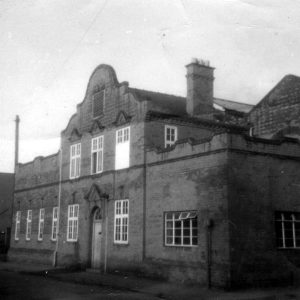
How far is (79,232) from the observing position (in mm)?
27672

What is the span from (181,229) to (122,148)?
6321 mm

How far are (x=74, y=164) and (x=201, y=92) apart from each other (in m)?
9.22

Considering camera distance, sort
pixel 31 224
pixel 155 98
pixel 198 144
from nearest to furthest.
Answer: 1. pixel 198 144
2. pixel 155 98
3. pixel 31 224

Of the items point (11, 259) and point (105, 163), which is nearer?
point (105, 163)

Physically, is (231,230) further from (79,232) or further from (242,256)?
(79,232)

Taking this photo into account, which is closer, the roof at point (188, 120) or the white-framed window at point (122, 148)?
the roof at point (188, 120)

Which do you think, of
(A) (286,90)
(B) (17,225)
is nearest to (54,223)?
(B) (17,225)

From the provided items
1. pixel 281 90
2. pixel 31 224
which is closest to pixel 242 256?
pixel 281 90

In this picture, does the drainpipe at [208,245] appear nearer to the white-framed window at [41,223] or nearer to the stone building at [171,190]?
the stone building at [171,190]

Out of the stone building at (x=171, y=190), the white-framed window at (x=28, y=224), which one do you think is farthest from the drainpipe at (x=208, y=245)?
the white-framed window at (x=28, y=224)

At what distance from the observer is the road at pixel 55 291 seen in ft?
52.0

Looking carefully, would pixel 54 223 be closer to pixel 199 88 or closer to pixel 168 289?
pixel 199 88

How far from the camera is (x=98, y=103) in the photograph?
27594mm

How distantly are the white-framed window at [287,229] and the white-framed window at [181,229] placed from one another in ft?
10.9
